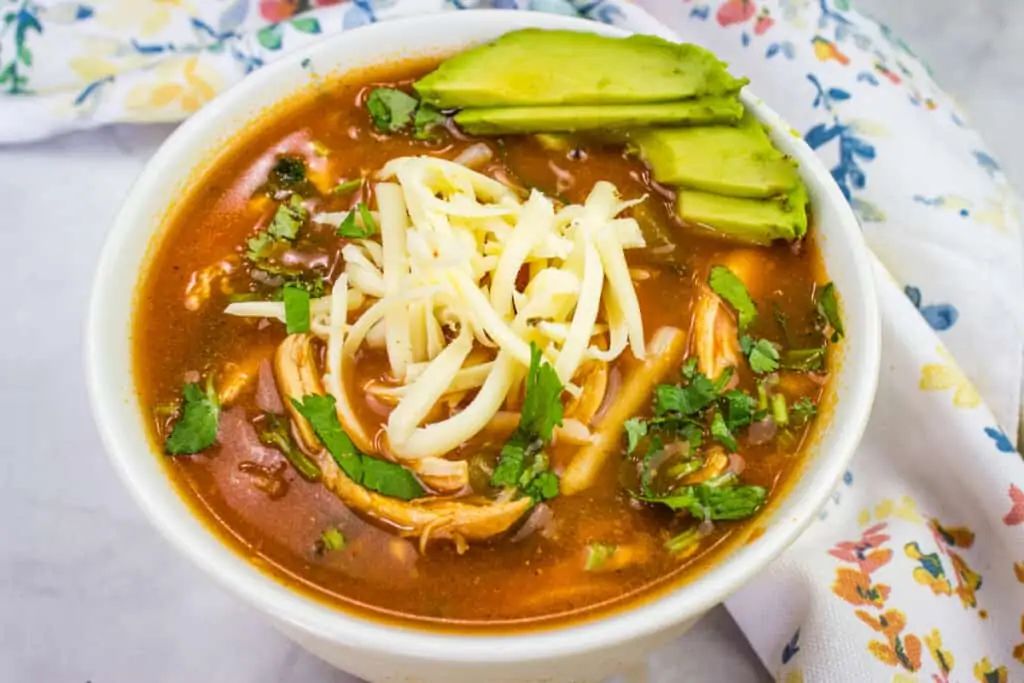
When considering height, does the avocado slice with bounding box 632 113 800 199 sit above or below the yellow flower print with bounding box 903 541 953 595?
above

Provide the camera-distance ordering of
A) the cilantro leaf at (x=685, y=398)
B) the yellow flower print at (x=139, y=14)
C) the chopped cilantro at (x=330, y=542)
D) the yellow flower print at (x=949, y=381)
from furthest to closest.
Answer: the yellow flower print at (x=139, y=14) < the yellow flower print at (x=949, y=381) < the cilantro leaf at (x=685, y=398) < the chopped cilantro at (x=330, y=542)

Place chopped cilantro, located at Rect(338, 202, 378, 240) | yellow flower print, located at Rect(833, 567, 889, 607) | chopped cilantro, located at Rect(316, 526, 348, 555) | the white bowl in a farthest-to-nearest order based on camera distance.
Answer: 1. yellow flower print, located at Rect(833, 567, 889, 607)
2. chopped cilantro, located at Rect(338, 202, 378, 240)
3. chopped cilantro, located at Rect(316, 526, 348, 555)
4. the white bowl

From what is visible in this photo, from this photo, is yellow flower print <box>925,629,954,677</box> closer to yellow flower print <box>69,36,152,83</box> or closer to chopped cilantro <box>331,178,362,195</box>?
chopped cilantro <box>331,178,362,195</box>

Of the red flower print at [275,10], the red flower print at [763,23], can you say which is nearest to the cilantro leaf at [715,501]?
the red flower print at [763,23]

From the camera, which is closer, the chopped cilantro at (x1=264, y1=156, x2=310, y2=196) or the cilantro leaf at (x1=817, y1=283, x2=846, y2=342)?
the cilantro leaf at (x1=817, y1=283, x2=846, y2=342)

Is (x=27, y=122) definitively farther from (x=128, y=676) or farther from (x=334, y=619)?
(x=334, y=619)

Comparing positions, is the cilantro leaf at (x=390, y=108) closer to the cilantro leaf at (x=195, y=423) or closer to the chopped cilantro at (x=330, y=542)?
the cilantro leaf at (x=195, y=423)

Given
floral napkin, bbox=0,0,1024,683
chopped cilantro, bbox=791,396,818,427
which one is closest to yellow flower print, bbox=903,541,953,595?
floral napkin, bbox=0,0,1024,683

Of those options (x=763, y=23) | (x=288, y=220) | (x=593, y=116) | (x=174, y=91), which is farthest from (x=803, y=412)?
(x=174, y=91)

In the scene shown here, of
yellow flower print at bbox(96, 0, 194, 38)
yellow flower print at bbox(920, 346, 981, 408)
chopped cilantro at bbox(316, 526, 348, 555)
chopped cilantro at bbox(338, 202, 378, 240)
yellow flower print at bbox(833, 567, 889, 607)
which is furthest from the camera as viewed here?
yellow flower print at bbox(96, 0, 194, 38)
